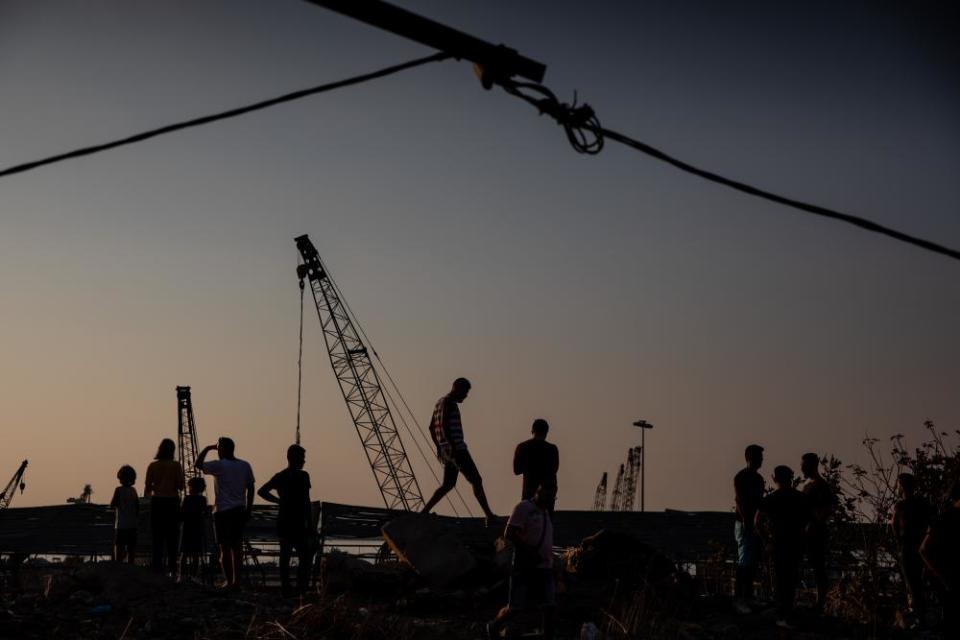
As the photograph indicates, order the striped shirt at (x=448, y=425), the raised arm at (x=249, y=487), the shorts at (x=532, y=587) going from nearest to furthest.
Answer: the shorts at (x=532, y=587) → the raised arm at (x=249, y=487) → the striped shirt at (x=448, y=425)

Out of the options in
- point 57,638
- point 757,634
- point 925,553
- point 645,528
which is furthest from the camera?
point 645,528

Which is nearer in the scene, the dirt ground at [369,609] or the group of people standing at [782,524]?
the dirt ground at [369,609]

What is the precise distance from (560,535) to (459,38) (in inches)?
508

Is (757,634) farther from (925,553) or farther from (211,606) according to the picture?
(211,606)

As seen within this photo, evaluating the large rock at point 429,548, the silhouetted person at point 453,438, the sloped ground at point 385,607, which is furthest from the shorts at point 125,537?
the silhouetted person at point 453,438

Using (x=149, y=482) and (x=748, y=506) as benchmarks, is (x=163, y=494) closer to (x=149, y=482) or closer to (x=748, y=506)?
(x=149, y=482)

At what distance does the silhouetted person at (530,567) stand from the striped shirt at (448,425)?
286cm

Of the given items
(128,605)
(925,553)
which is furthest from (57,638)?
(925,553)

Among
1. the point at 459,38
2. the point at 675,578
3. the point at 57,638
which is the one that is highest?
the point at 459,38

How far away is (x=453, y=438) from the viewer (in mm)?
14414

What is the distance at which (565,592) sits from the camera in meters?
14.5

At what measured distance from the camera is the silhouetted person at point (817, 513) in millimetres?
13547

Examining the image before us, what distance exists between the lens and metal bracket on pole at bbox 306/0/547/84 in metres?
7.58

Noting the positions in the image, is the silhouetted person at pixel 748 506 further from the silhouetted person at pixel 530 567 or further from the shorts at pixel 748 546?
the silhouetted person at pixel 530 567
